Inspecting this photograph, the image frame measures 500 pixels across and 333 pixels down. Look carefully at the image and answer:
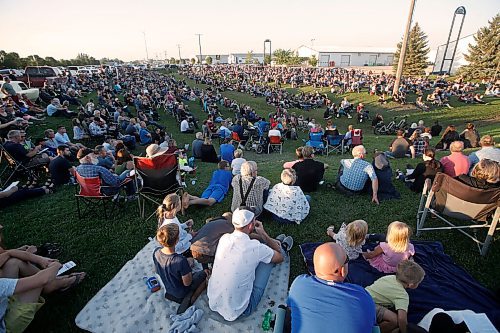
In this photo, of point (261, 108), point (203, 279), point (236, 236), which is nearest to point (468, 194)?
point (236, 236)

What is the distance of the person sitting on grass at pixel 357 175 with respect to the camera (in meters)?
5.47

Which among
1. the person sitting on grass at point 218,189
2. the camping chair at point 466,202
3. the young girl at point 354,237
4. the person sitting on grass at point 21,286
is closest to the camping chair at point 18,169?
the person sitting on grass at point 218,189

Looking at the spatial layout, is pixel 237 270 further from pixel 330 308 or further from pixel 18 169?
pixel 18 169

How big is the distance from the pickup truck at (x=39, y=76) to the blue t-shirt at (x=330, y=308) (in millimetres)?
27552

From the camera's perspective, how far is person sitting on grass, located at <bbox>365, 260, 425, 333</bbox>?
2.54 metres

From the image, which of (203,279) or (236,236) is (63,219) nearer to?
(203,279)

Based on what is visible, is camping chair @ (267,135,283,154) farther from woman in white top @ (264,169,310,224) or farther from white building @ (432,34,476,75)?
white building @ (432,34,476,75)

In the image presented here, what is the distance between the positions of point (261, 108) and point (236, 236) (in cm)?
2248

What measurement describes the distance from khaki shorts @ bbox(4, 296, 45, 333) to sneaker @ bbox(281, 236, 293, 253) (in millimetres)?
3137

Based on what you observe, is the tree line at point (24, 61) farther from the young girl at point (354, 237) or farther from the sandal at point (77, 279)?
the young girl at point (354, 237)

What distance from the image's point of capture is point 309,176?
599cm

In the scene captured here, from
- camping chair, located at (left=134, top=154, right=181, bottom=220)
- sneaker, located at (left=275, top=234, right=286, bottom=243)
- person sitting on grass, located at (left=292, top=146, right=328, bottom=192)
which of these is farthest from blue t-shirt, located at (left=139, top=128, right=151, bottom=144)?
sneaker, located at (left=275, top=234, right=286, bottom=243)

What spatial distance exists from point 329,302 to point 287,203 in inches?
113

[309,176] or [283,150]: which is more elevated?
[309,176]
